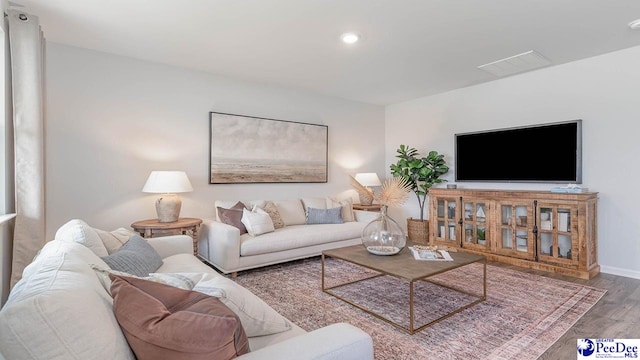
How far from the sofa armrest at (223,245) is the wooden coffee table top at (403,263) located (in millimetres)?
999

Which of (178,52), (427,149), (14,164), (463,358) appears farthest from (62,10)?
(427,149)

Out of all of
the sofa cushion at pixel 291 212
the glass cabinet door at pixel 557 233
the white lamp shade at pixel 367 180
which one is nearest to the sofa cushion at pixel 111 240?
the sofa cushion at pixel 291 212

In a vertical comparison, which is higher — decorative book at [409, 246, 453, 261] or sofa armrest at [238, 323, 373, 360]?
sofa armrest at [238, 323, 373, 360]

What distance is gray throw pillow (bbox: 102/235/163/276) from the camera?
67.8 inches

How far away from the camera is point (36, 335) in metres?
0.69

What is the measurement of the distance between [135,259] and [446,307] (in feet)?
7.41

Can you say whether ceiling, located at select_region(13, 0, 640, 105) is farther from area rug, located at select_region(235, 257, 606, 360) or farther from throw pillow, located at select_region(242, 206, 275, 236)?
area rug, located at select_region(235, 257, 606, 360)

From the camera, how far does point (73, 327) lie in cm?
75

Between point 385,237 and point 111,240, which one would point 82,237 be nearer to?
point 111,240

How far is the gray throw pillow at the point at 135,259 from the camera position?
172 centimetres

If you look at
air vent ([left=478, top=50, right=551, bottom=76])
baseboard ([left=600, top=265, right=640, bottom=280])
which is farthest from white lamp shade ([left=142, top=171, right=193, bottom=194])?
baseboard ([left=600, top=265, right=640, bottom=280])

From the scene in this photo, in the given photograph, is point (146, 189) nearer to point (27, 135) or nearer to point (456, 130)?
point (27, 135)

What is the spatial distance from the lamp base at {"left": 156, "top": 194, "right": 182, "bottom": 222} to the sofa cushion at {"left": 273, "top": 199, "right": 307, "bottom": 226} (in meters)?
1.26

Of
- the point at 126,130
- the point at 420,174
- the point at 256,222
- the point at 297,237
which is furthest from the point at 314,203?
the point at 126,130
